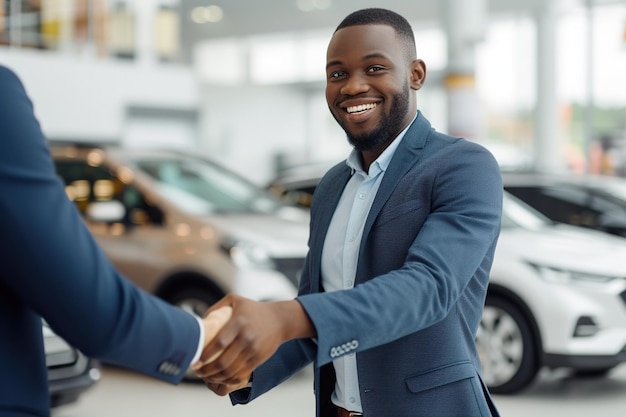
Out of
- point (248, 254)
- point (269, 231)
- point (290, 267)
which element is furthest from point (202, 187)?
point (290, 267)

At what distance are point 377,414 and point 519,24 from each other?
1191 inches

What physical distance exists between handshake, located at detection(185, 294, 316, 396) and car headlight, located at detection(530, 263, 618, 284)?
18.1 ft

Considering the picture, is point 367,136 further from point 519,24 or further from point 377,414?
point 519,24

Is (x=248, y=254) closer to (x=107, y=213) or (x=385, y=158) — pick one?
(x=107, y=213)

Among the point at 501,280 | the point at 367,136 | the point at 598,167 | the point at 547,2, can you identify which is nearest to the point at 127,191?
the point at 501,280

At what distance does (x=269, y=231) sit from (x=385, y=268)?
5.78 meters

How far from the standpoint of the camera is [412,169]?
2395mm

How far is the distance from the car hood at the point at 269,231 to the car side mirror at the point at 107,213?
74 centimetres

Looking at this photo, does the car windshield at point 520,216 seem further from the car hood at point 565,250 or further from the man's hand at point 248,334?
the man's hand at point 248,334

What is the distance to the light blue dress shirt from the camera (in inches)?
95.3

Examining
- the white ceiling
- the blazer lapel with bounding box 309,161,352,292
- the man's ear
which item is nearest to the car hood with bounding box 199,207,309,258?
the blazer lapel with bounding box 309,161,352,292

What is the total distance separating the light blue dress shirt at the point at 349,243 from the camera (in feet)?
7.94

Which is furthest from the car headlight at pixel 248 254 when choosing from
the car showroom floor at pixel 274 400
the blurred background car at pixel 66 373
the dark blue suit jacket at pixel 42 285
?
the dark blue suit jacket at pixel 42 285

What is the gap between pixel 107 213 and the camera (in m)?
8.20
